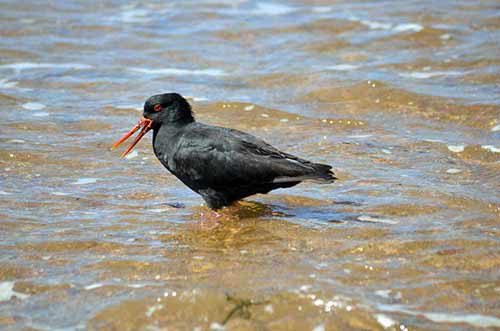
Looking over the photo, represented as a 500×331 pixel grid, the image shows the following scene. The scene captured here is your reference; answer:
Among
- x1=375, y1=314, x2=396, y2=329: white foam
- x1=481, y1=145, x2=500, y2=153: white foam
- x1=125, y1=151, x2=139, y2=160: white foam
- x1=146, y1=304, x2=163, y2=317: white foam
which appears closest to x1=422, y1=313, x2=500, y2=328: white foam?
x1=375, y1=314, x2=396, y2=329: white foam

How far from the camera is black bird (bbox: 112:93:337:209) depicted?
6.04 m

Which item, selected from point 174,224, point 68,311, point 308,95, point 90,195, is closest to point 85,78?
point 308,95

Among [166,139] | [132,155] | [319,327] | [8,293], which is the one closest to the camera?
[319,327]

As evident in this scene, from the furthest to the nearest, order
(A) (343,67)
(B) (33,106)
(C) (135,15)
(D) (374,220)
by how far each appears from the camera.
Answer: (C) (135,15) < (A) (343,67) < (B) (33,106) < (D) (374,220)

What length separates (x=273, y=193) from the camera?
685 centimetres

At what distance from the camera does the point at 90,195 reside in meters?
6.63

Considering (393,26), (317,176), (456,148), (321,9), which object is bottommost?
(456,148)

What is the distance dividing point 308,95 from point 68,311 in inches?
201

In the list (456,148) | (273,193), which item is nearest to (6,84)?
(273,193)

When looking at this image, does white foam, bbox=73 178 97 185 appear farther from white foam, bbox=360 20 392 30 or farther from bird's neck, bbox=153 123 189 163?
white foam, bbox=360 20 392 30

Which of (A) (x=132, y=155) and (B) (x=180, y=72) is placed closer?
(A) (x=132, y=155)

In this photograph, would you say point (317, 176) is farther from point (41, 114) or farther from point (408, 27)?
point (408, 27)

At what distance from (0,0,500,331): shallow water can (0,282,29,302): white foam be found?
12 millimetres

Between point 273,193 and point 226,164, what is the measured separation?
0.80m
